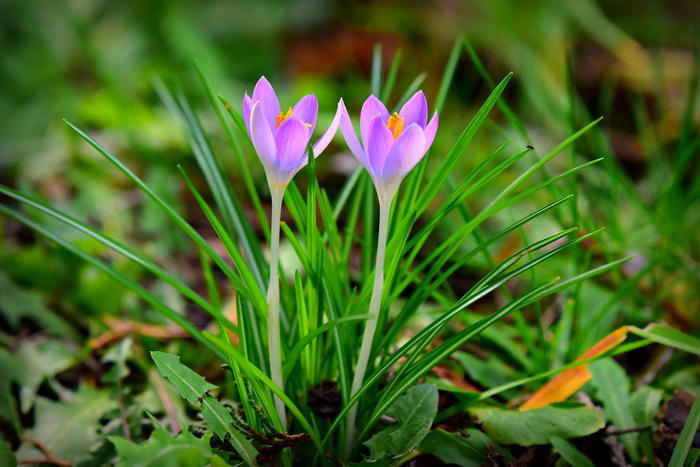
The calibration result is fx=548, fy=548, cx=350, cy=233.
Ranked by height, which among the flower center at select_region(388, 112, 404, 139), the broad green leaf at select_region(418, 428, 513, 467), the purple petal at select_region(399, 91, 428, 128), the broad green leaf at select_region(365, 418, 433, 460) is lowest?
the broad green leaf at select_region(418, 428, 513, 467)

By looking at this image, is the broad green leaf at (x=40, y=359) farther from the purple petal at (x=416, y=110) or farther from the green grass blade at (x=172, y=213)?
the purple petal at (x=416, y=110)

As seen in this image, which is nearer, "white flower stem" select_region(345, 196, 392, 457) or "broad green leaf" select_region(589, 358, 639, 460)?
"white flower stem" select_region(345, 196, 392, 457)

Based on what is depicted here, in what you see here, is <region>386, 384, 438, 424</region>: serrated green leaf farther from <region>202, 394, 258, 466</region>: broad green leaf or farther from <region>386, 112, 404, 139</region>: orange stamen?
<region>386, 112, 404, 139</region>: orange stamen

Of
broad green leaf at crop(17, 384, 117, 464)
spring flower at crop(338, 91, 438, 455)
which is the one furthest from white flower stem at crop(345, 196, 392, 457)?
broad green leaf at crop(17, 384, 117, 464)

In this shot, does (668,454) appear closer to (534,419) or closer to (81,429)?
(534,419)

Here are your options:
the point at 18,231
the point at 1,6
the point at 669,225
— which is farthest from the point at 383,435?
the point at 1,6

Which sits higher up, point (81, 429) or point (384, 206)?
point (384, 206)

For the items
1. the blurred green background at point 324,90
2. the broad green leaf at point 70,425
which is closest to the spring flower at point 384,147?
the blurred green background at point 324,90
